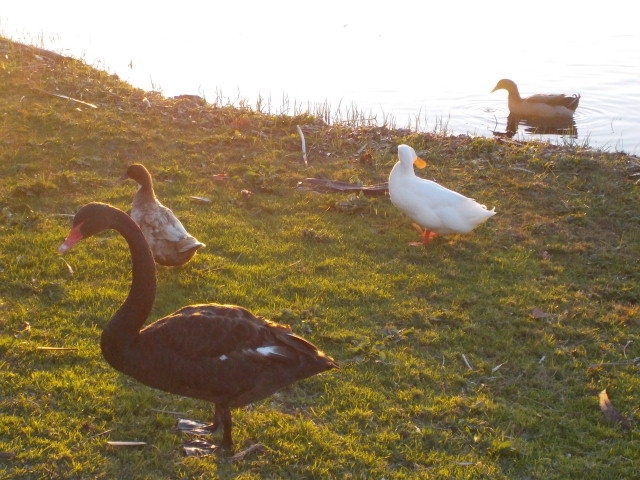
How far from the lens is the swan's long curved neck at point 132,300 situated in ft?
15.0

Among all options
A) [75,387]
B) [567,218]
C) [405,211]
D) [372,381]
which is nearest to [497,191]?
[567,218]

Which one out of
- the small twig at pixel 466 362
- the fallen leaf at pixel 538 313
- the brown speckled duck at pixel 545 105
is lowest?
the small twig at pixel 466 362

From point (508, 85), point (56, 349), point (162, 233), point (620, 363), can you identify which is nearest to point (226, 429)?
point (56, 349)

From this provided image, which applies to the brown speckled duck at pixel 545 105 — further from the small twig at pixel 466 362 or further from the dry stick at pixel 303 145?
the small twig at pixel 466 362

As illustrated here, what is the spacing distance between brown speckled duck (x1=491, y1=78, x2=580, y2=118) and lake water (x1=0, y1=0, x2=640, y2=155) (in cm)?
39

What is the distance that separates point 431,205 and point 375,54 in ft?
37.0

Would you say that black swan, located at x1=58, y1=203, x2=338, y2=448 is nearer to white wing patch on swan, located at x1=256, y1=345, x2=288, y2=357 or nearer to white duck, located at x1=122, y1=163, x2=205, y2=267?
white wing patch on swan, located at x1=256, y1=345, x2=288, y2=357

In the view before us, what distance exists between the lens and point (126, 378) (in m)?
5.33

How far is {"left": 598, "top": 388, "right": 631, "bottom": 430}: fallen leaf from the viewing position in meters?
5.13

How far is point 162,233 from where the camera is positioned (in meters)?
6.79

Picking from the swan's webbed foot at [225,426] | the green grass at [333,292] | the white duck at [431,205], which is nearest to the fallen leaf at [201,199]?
the green grass at [333,292]

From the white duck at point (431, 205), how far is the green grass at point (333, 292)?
28 cm

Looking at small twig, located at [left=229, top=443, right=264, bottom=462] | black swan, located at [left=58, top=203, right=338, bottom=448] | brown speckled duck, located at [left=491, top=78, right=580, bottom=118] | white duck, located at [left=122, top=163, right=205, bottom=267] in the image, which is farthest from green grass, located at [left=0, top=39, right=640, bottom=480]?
brown speckled duck, located at [left=491, top=78, right=580, bottom=118]

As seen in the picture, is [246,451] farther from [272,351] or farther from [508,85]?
[508,85]
